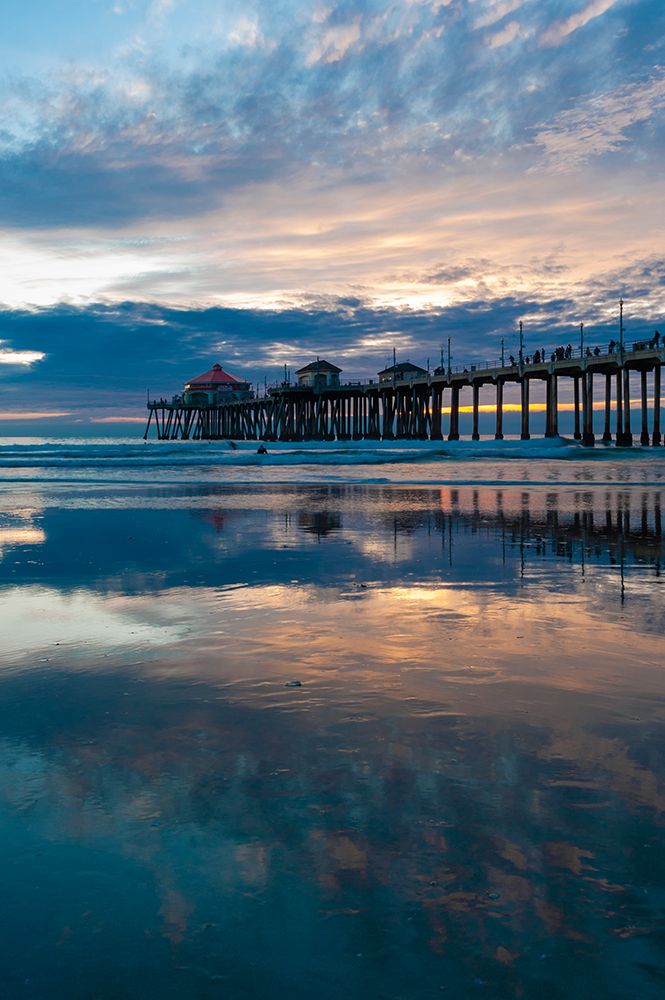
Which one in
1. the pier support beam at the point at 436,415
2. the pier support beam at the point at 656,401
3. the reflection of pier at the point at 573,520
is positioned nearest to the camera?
the reflection of pier at the point at 573,520

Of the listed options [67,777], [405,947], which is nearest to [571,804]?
[405,947]

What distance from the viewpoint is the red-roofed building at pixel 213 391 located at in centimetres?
13325

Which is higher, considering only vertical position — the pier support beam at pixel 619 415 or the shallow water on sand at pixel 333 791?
the pier support beam at pixel 619 415

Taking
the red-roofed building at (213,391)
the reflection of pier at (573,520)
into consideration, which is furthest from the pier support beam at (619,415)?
the red-roofed building at (213,391)

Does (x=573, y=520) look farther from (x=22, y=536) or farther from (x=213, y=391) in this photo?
(x=213, y=391)

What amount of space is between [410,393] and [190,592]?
3116 inches

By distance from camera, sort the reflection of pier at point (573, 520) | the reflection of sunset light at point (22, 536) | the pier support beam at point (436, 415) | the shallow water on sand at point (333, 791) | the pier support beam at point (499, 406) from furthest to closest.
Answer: the pier support beam at point (436, 415) < the pier support beam at point (499, 406) < the reflection of sunset light at point (22, 536) < the reflection of pier at point (573, 520) < the shallow water on sand at point (333, 791)

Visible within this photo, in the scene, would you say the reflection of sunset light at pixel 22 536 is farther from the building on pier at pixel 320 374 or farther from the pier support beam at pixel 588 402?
the building on pier at pixel 320 374

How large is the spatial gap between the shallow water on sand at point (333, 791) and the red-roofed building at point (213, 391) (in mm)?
127285

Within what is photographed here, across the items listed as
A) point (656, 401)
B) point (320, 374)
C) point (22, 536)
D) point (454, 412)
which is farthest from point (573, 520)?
point (320, 374)

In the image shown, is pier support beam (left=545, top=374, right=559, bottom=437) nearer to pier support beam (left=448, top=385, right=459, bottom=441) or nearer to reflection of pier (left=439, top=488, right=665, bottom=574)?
pier support beam (left=448, top=385, right=459, bottom=441)

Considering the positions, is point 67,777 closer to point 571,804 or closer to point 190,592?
point 571,804

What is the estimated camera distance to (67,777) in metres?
3.30

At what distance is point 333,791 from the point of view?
314cm
